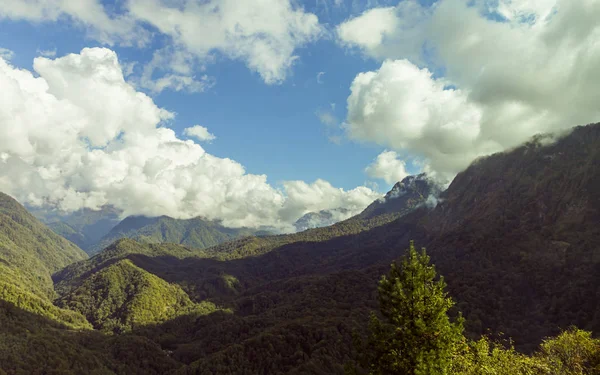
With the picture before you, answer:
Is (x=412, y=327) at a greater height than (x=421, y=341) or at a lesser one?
greater

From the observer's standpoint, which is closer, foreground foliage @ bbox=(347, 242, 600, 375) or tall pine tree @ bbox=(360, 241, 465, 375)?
tall pine tree @ bbox=(360, 241, 465, 375)

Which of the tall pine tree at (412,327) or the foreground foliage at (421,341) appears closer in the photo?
the tall pine tree at (412,327)

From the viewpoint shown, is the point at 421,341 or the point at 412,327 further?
the point at 412,327

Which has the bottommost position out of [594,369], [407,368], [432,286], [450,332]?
[594,369]

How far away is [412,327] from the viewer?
42219mm

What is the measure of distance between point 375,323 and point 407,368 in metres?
6.59

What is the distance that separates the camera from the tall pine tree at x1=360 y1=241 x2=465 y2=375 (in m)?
40.7

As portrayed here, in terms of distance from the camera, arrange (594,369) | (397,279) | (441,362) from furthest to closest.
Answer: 1. (594,369)
2. (397,279)
3. (441,362)

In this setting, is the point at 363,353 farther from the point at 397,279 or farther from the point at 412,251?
the point at 412,251

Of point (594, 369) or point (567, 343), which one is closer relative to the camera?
point (594, 369)

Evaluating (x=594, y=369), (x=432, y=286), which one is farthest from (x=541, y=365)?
(x=432, y=286)

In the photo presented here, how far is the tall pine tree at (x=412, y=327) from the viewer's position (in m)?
40.7

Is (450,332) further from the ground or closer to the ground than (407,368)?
further from the ground

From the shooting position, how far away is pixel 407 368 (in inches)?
1634
